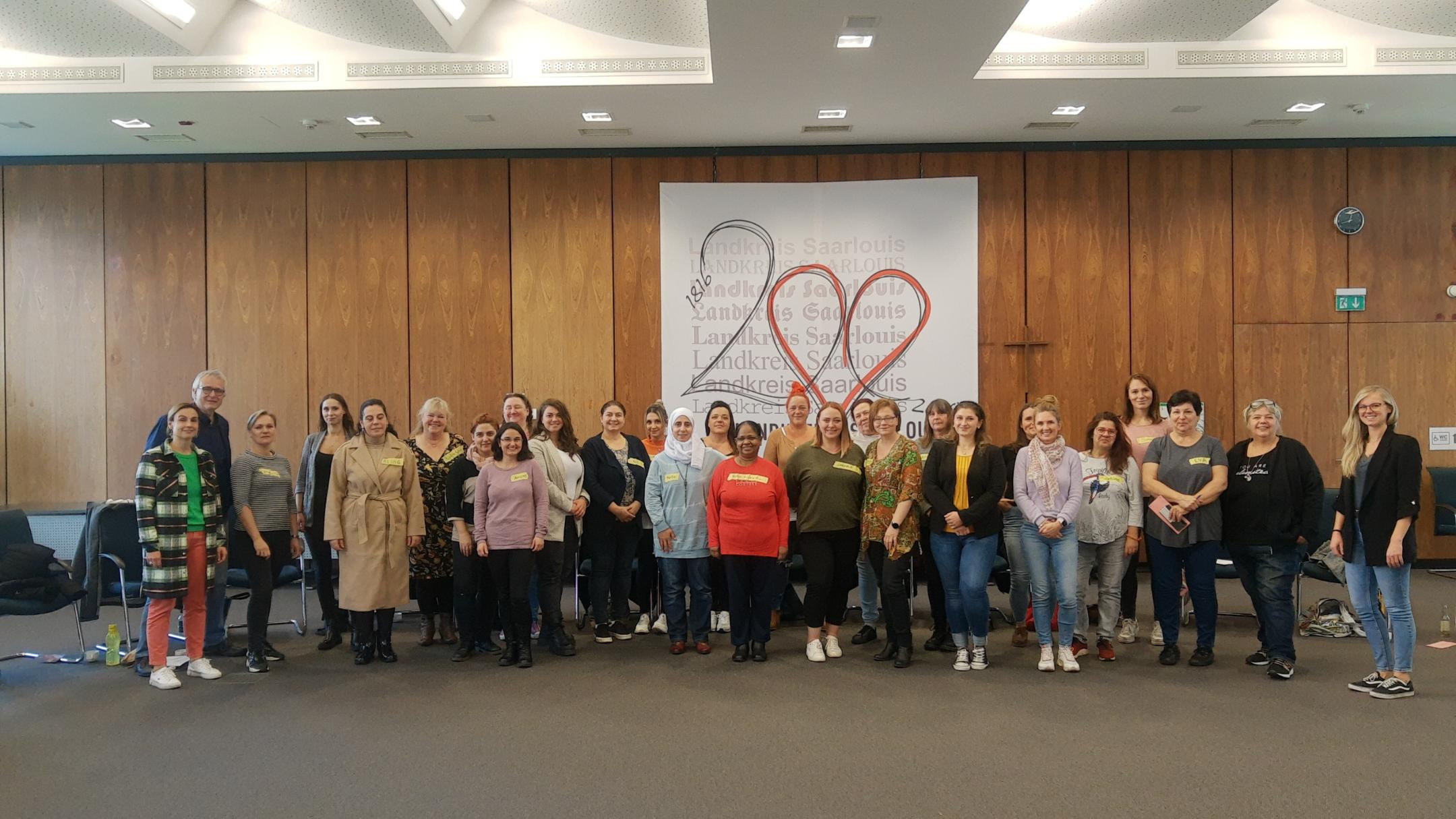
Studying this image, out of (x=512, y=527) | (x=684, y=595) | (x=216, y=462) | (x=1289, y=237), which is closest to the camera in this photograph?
(x=512, y=527)

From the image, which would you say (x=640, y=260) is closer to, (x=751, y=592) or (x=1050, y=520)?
(x=751, y=592)

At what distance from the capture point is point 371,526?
5145mm

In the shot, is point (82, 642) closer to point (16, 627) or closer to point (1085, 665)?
point (16, 627)

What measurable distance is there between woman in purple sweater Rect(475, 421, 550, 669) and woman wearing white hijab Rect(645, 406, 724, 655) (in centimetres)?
67

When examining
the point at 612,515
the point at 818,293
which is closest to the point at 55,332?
the point at 612,515

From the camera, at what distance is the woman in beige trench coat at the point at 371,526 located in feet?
16.8

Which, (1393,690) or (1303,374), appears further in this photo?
(1303,374)

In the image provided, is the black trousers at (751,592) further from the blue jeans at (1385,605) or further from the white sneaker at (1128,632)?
the blue jeans at (1385,605)

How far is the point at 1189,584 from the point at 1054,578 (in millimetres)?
759

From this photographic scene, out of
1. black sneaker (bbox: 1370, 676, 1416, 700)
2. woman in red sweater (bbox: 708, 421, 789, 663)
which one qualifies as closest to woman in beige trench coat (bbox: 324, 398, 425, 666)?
woman in red sweater (bbox: 708, 421, 789, 663)

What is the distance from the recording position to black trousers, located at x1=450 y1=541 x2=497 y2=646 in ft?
17.1

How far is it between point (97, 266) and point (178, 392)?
50.2 inches

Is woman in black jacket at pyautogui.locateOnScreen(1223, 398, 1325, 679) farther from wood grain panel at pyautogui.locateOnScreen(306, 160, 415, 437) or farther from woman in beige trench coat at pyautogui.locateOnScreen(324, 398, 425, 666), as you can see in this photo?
wood grain panel at pyautogui.locateOnScreen(306, 160, 415, 437)

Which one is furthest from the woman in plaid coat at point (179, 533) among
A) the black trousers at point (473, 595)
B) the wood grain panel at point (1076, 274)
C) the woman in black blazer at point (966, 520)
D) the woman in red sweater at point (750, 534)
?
the wood grain panel at point (1076, 274)
